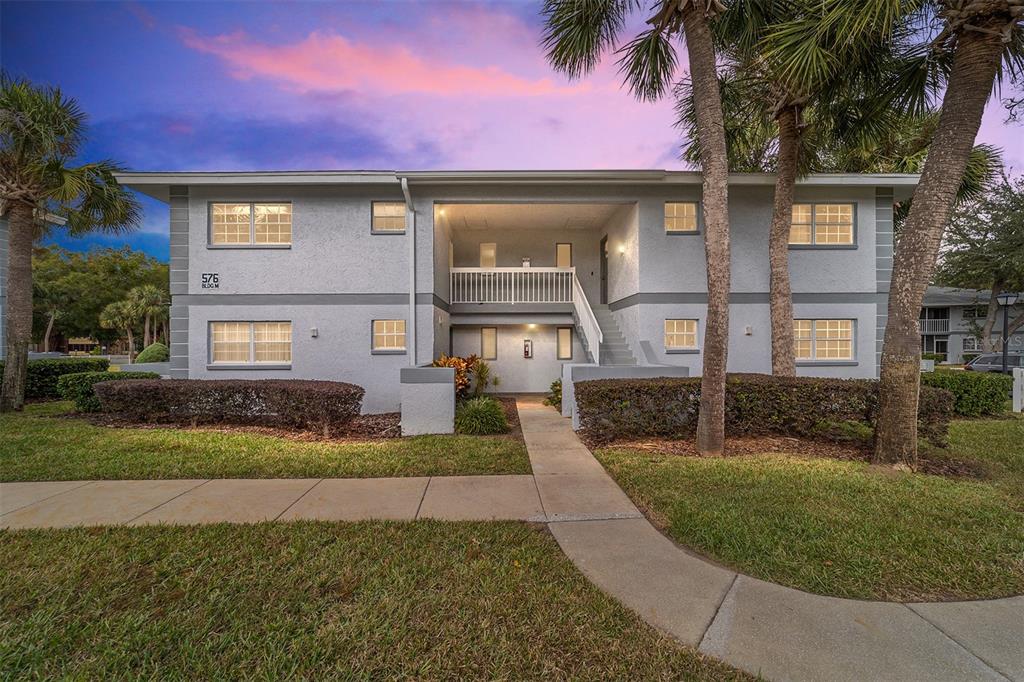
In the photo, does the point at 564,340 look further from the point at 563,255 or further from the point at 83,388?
the point at 83,388

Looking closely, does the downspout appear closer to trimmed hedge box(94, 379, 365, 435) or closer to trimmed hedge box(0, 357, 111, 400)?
trimmed hedge box(94, 379, 365, 435)

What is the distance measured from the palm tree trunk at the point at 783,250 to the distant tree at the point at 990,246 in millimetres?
18636

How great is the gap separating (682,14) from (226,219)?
11047mm

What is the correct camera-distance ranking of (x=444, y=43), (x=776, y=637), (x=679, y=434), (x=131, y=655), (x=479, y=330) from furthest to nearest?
(x=479, y=330) < (x=444, y=43) < (x=679, y=434) < (x=776, y=637) < (x=131, y=655)

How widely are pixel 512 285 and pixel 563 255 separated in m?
2.83

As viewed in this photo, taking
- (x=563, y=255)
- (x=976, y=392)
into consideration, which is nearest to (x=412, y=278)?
(x=563, y=255)

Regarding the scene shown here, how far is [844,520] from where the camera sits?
3.93 m

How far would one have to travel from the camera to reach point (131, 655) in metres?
2.29

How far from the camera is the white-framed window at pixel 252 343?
10.1m

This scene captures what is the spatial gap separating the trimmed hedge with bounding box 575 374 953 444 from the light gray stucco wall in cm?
614

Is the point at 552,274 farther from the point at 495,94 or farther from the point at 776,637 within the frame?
the point at 776,637

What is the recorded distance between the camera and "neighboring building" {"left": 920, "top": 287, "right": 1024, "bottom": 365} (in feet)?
87.6

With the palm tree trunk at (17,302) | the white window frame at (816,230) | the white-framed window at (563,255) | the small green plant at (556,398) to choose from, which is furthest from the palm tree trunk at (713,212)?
the palm tree trunk at (17,302)

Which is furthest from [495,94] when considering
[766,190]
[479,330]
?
[766,190]
